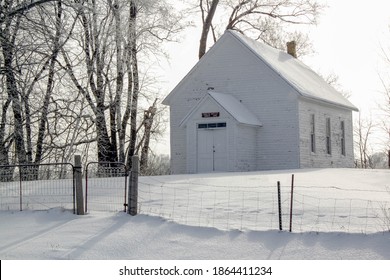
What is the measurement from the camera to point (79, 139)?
2681 cm

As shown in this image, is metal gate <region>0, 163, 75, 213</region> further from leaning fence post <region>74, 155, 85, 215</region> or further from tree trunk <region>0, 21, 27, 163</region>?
tree trunk <region>0, 21, 27, 163</region>

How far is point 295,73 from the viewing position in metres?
32.1

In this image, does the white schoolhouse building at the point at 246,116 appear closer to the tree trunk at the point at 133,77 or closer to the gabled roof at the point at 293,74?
the gabled roof at the point at 293,74

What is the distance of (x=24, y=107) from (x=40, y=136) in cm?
267

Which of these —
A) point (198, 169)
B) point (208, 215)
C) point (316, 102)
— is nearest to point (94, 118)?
point (198, 169)

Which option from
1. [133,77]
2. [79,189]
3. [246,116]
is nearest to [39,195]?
[79,189]

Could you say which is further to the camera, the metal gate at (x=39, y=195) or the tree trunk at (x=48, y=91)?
the tree trunk at (x=48, y=91)

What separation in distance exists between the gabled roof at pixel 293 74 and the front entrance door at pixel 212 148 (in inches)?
166

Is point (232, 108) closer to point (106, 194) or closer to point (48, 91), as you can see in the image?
point (48, 91)

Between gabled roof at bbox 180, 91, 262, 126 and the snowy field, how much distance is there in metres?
11.2

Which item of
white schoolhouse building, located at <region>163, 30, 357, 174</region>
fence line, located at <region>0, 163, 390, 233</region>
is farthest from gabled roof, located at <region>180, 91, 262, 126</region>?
fence line, located at <region>0, 163, 390, 233</region>

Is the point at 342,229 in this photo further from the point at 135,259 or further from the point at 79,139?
the point at 79,139

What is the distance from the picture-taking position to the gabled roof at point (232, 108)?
1027 inches

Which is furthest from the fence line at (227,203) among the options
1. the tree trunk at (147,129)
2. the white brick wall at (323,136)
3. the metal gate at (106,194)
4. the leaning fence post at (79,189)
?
the tree trunk at (147,129)
